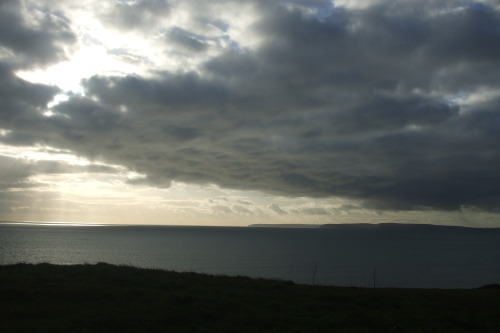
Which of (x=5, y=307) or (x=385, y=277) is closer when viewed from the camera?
(x=5, y=307)

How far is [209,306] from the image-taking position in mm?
18438

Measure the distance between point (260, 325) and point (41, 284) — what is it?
11884 mm

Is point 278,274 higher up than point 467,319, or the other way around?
point 467,319

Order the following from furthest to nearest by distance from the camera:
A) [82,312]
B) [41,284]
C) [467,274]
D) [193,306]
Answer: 1. [467,274]
2. [41,284]
3. [193,306]
4. [82,312]

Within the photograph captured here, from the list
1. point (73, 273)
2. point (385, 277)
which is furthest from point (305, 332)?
point (385, 277)

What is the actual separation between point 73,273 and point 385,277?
70212mm

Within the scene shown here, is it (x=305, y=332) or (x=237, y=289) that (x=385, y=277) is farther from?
(x=305, y=332)

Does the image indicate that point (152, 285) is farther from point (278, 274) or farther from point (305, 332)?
point (278, 274)

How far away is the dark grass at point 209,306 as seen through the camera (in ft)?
52.7

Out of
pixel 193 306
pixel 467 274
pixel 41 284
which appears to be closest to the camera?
pixel 193 306

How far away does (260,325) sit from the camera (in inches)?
645

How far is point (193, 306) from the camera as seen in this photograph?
18359 mm

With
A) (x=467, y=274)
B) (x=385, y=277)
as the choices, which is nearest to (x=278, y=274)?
(x=385, y=277)

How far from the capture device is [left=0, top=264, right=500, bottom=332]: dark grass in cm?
1608
